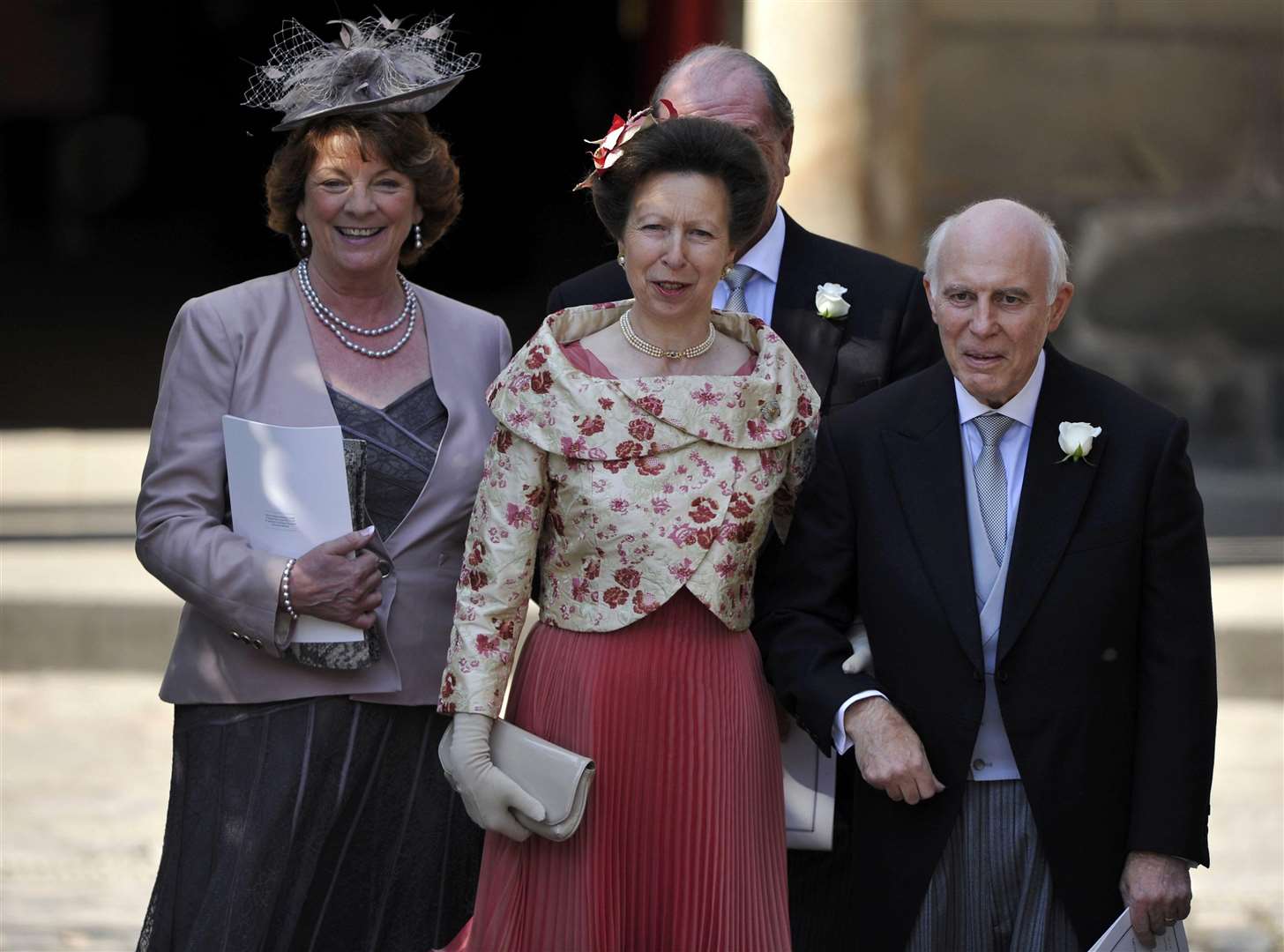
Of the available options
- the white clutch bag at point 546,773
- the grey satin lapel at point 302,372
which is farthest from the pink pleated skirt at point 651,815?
the grey satin lapel at point 302,372

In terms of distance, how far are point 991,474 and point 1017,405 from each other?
0.39 feet

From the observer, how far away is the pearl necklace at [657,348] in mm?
3158

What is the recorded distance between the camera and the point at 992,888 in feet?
10.1

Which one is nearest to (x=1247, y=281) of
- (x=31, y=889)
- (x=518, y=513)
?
(x=31, y=889)

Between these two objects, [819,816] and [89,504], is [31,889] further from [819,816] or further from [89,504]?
[89,504]

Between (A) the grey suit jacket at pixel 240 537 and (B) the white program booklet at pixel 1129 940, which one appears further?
(A) the grey suit jacket at pixel 240 537

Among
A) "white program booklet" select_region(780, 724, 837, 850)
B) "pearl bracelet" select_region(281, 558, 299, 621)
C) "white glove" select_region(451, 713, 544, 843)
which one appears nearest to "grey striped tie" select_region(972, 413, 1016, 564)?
"white program booklet" select_region(780, 724, 837, 850)

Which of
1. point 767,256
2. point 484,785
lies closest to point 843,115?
point 767,256

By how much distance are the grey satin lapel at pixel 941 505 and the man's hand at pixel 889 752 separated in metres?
0.16

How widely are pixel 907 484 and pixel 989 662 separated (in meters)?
0.31

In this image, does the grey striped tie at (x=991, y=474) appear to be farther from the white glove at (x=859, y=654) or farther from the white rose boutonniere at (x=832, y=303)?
the white rose boutonniere at (x=832, y=303)

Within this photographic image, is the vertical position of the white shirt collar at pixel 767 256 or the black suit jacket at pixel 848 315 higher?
the white shirt collar at pixel 767 256

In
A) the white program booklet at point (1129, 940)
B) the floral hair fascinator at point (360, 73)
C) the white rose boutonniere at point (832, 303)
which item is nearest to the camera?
the white program booklet at point (1129, 940)

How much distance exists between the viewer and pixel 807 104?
684cm
